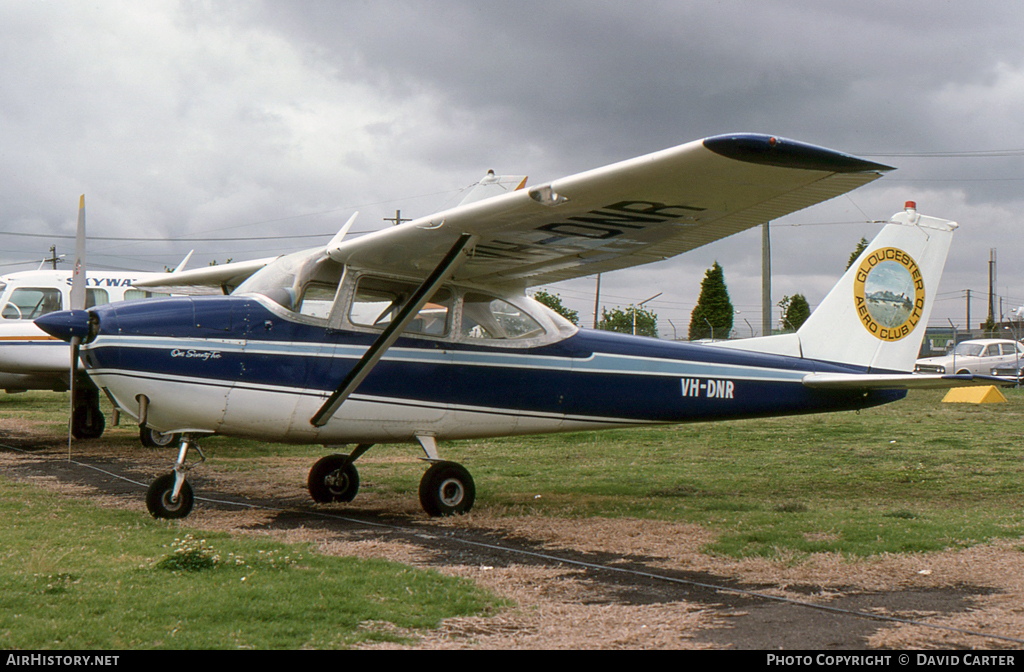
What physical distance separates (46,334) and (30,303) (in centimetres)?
187

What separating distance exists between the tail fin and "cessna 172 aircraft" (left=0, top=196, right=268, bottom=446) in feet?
28.4

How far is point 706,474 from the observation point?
10.9 metres

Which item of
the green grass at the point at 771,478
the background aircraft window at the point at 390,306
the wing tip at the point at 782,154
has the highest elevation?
the wing tip at the point at 782,154

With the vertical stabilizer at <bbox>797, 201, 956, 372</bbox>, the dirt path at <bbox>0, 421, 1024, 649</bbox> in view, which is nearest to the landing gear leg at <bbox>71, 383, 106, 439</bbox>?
the dirt path at <bbox>0, 421, 1024, 649</bbox>

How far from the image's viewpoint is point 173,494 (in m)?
7.36

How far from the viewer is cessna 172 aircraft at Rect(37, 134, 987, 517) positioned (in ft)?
21.0

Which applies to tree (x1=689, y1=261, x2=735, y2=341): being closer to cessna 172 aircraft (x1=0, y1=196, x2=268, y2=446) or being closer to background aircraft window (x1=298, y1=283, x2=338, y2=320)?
cessna 172 aircraft (x1=0, y1=196, x2=268, y2=446)

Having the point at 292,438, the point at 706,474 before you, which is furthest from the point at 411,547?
the point at 706,474

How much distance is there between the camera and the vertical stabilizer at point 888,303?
9.59m

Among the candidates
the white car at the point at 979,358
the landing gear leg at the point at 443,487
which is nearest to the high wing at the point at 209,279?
the landing gear leg at the point at 443,487

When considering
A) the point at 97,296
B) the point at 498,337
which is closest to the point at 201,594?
the point at 498,337

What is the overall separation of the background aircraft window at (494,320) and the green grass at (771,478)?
5.83 ft

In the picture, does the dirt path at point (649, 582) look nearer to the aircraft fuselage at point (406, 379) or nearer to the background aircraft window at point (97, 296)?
the aircraft fuselage at point (406, 379)
